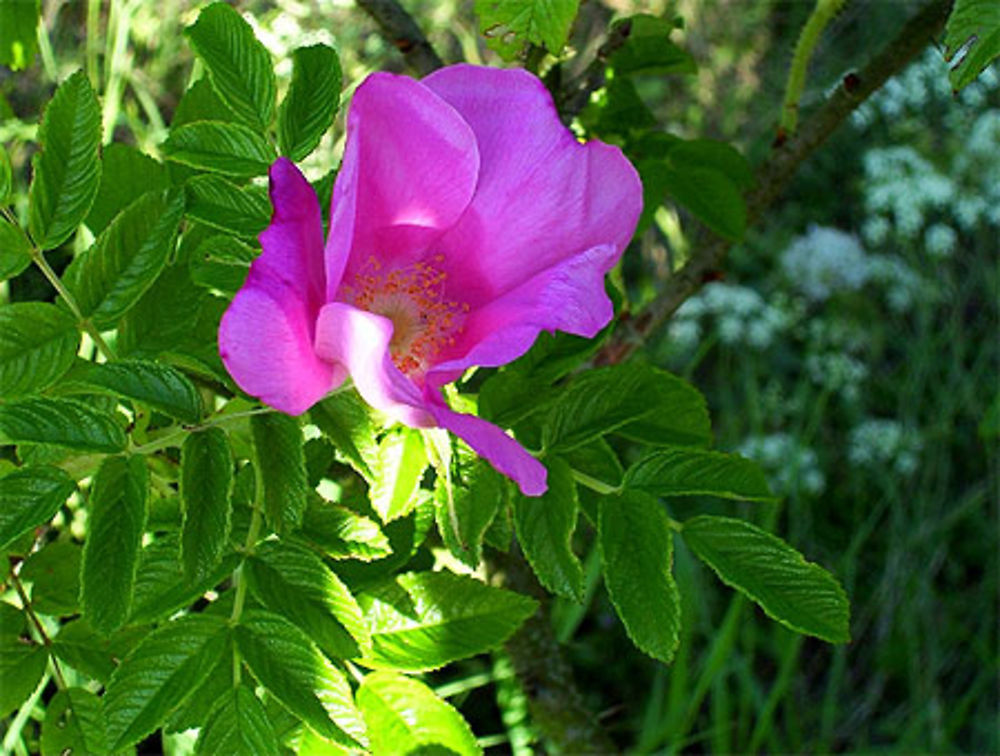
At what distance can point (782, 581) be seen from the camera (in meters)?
0.58

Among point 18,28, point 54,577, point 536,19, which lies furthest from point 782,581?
point 18,28

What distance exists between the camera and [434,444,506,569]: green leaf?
21.9 inches

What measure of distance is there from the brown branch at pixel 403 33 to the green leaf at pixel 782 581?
1.35ft

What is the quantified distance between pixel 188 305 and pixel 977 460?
194 cm

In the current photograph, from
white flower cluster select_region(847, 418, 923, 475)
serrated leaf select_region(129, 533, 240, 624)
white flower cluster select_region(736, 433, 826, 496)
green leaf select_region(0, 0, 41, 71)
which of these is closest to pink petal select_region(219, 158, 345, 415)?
serrated leaf select_region(129, 533, 240, 624)

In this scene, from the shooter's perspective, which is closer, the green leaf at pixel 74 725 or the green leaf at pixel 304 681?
→ the green leaf at pixel 304 681

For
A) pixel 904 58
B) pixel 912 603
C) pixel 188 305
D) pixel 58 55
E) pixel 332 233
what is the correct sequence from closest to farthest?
pixel 332 233
pixel 188 305
pixel 904 58
pixel 912 603
pixel 58 55

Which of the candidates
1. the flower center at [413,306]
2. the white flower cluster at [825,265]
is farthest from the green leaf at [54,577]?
the white flower cluster at [825,265]

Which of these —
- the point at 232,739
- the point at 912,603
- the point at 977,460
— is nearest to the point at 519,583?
the point at 232,739

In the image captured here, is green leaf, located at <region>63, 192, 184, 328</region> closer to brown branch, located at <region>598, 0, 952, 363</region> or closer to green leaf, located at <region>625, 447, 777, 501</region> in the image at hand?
green leaf, located at <region>625, 447, 777, 501</region>

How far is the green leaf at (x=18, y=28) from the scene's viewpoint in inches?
29.2

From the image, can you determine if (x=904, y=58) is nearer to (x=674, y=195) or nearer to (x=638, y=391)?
(x=674, y=195)

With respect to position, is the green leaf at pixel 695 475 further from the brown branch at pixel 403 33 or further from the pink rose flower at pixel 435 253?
the brown branch at pixel 403 33

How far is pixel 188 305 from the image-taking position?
0.60 meters
